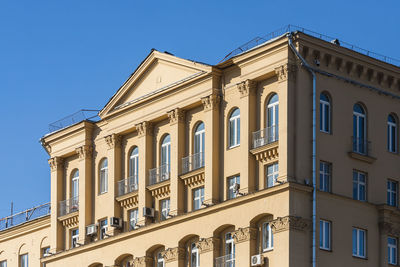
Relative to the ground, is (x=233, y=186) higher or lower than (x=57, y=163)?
lower

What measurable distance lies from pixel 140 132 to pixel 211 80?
18.9ft

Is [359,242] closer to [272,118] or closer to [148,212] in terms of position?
[272,118]

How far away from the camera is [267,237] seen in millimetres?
58594

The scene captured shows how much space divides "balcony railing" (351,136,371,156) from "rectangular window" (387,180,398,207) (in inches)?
78.7

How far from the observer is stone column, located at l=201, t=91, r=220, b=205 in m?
61.4

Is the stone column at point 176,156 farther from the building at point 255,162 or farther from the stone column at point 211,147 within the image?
the stone column at point 211,147

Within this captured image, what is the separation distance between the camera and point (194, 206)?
207ft

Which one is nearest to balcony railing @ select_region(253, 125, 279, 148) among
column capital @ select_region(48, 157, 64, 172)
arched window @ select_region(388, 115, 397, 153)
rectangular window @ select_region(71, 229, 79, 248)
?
arched window @ select_region(388, 115, 397, 153)

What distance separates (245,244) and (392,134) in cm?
906

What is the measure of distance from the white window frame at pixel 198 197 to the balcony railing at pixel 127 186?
14.2 ft

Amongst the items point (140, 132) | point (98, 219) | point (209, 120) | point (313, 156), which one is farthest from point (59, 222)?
point (313, 156)

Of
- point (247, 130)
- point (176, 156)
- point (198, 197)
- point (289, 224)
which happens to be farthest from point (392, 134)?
point (176, 156)

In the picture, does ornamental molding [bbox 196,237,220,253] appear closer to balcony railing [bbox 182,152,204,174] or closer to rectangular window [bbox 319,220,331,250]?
balcony railing [bbox 182,152,204,174]

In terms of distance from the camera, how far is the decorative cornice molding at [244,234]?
193ft
